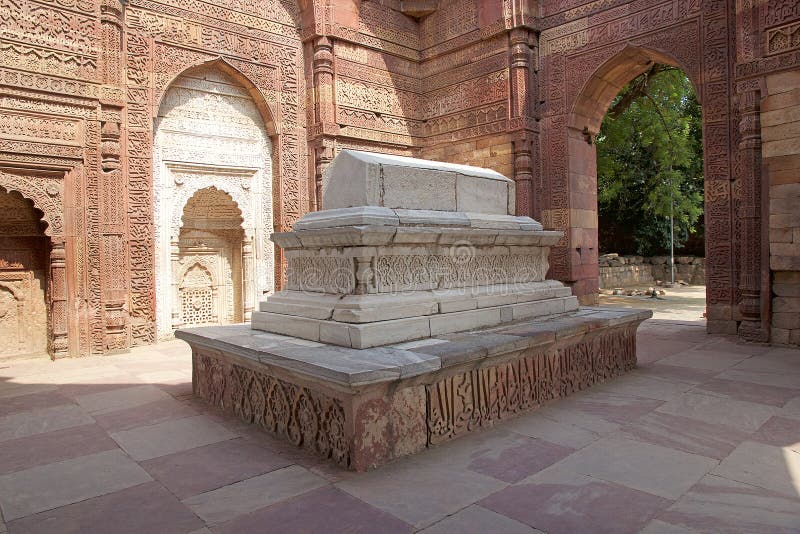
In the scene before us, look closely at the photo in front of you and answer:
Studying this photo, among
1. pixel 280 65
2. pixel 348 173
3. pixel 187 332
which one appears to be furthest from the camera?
pixel 280 65

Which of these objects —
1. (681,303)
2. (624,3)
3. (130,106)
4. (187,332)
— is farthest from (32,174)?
(681,303)

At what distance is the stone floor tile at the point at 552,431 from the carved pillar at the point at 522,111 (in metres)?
5.37

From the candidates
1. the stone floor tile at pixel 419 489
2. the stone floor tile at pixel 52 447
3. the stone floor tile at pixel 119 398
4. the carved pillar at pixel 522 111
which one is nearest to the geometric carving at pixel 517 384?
the stone floor tile at pixel 419 489

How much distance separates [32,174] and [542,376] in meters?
5.68

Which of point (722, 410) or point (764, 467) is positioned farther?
point (722, 410)

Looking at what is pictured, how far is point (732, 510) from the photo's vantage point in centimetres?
208

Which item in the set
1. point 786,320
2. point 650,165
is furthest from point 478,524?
point 650,165

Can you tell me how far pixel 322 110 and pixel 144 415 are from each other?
5770mm

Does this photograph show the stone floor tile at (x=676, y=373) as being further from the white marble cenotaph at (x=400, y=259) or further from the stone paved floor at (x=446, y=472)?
the white marble cenotaph at (x=400, y=259)

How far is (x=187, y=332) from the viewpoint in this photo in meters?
3.86

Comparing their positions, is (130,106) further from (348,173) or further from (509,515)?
(509,515)

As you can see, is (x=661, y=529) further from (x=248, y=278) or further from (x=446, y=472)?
(x=248, y=278)

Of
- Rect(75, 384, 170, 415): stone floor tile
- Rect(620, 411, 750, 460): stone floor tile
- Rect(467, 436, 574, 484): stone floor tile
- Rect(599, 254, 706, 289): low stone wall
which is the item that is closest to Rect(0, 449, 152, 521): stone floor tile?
Rect(75, 384, 170, 415): stone floor tile

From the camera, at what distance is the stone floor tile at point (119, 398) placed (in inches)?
149
